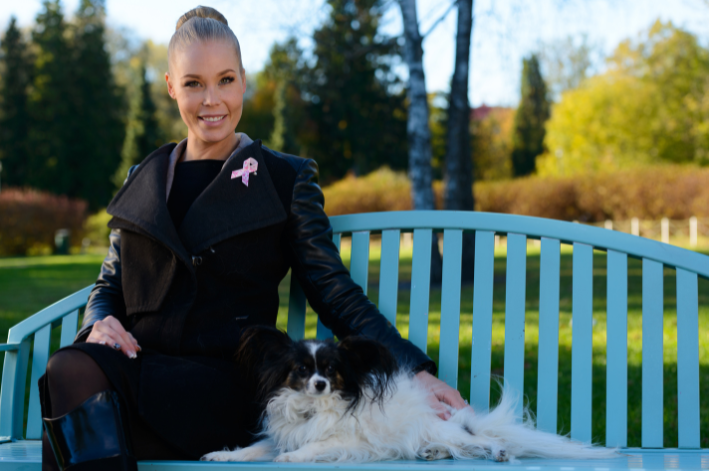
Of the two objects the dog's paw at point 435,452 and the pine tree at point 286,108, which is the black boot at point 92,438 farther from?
the pine tree at point 286,108

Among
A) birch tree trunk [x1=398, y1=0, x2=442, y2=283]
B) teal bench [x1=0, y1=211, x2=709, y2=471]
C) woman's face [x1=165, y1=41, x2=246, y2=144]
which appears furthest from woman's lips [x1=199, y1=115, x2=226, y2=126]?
birch tree trunk [x1=398, y1=0, x2=442, y2=283]

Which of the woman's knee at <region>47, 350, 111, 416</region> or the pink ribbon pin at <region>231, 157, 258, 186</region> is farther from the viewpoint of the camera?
the pink ribbon pin at <region>231, 157, 258, 186</region>

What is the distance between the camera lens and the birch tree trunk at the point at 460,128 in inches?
366

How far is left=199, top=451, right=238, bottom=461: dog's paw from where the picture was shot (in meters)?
2.17

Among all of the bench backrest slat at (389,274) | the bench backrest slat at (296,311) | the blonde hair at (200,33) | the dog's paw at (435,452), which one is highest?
the blonde hair at (200,33)

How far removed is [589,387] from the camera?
268 cm

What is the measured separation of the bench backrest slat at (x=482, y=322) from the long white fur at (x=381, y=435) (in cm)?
43

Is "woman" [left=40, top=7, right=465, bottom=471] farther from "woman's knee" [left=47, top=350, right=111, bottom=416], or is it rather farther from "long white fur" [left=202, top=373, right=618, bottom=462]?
"long white fur" [left=202, top=373, right=618, bottom=462]

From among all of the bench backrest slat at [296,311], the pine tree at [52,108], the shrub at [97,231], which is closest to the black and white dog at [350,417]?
the bench backrest slat at [296,311]

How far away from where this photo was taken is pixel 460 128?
995 cm

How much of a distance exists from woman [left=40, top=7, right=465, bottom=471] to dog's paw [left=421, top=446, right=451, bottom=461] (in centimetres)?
20

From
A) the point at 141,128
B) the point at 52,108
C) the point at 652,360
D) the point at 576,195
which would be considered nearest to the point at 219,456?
the point at 652,360

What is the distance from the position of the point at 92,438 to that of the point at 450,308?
156 cm

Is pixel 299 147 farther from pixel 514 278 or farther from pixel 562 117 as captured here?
pixel 514 278
